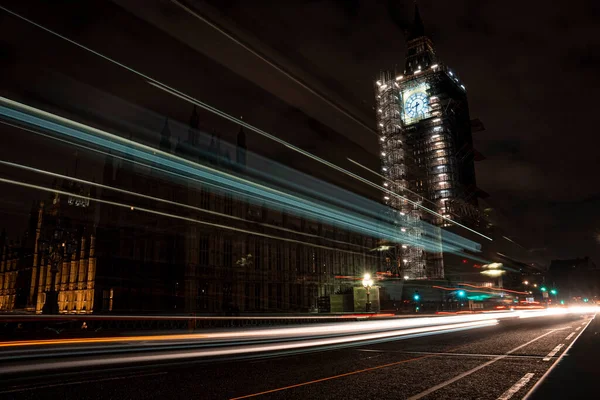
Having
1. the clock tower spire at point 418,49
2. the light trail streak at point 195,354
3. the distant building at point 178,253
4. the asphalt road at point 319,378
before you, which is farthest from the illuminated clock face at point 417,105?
the asphalt road at point 319,378

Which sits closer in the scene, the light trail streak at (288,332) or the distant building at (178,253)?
the light trail streak at (288,332)

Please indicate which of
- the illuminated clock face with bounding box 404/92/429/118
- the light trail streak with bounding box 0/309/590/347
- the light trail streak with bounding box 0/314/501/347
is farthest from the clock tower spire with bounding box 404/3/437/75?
the light trail streak with bounding box 0/314/501/347

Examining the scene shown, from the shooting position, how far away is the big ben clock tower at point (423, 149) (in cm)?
7231

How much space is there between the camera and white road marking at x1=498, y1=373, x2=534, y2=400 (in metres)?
6.57

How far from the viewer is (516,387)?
7.21 m

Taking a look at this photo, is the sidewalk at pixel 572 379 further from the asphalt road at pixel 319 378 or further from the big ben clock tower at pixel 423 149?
the big ben clock tower at pixel 423 149

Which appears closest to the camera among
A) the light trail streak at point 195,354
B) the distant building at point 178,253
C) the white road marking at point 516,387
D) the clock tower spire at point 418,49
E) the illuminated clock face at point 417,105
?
the white road marking at point 516,387

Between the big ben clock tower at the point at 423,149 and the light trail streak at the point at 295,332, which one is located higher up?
the big ben clock tower at the point at 423,149

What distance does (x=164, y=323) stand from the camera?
25.7 m

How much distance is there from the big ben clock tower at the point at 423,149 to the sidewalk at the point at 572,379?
56466 mm

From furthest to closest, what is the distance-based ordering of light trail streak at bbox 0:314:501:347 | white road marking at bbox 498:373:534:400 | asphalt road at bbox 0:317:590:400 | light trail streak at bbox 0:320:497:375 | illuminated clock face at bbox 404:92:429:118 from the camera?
1. illuminated clock face at bbox 404:92:429:118
2. light trail streak at bbox 0:314:501:347
3. light trail streak at bbox 0:320:497:375
4. asphalt road at bbox 0:317:590:400
5. white road marking at bbox 498:373:534:400

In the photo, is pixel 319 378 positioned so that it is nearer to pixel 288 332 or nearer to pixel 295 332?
pixel 288 332

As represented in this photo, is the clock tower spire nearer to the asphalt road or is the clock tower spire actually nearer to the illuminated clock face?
the illuminated clock face

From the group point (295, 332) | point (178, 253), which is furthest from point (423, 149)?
point (295, 332)
